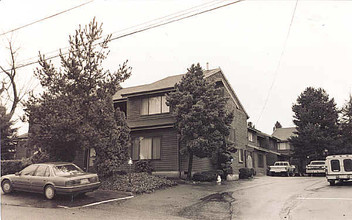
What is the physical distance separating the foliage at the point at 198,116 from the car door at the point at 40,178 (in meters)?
8.55

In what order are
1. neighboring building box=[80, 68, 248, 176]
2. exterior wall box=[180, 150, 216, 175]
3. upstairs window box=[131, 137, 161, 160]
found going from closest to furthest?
exterior wall box=[180, 150, 216, 175] → neighboring building box=[80, 68, 248, 176] → upstairs window box=[131, 137, 161, 160]

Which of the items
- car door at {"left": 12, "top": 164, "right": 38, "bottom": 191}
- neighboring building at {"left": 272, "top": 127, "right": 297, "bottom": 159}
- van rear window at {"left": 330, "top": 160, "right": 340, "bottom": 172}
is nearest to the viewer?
car door at {"left": 12, "top": 164, "right": 38, "bottom": 191}

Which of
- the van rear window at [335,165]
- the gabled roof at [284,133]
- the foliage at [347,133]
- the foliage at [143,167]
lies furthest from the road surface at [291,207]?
the gabled roof at [284,133]

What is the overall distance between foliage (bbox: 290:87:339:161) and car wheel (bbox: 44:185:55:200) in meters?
35.1

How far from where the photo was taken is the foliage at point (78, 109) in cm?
1491

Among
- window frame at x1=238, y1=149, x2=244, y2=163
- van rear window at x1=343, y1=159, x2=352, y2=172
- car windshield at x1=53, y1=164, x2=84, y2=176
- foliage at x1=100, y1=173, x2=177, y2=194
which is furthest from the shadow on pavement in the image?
window frame at x1=238, y1=149, x2=244, y2=163

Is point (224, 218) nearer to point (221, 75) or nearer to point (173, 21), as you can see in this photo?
point (173, 21)

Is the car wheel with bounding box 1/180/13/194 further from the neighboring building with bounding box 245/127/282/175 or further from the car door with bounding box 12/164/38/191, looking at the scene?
the neighboring building with bounding box 245/127/282/175

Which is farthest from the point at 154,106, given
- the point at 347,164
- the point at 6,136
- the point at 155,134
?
the point at 6,136

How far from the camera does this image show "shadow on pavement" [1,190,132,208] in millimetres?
11414

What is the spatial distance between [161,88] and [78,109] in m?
8.53

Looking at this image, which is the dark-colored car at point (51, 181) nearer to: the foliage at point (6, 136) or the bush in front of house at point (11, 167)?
the bush in front of house at point (11, 167)

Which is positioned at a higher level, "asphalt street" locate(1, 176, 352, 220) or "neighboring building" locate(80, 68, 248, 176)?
"neighboring building" locate(80, 68, 248, 176)

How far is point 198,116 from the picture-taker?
18.7 m
